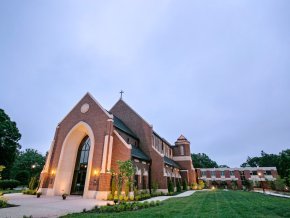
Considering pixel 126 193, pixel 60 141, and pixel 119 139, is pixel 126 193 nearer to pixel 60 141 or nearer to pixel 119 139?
pixel 119 139

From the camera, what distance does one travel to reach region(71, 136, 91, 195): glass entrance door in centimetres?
2159

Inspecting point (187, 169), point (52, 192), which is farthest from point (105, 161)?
point (187, 169)

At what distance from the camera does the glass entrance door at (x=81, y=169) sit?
2159 cm

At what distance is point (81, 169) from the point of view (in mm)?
22391

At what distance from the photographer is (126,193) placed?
17.0 m

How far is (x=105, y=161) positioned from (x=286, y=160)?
56.9 meters

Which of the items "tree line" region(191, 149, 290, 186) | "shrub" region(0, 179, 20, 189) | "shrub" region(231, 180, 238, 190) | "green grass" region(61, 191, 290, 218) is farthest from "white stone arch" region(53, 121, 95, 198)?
"tree line" region(191, 149, 290, 186)

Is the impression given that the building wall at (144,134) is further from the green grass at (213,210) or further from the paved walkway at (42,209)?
the paved walkway at (42,209)

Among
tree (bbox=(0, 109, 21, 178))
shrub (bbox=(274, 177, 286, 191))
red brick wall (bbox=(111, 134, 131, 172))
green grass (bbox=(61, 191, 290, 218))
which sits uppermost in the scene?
tree (bbox=(0, 109, 21, 178))

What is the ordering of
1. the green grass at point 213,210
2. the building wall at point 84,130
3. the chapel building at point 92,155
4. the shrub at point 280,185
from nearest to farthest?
the green grass at point 213,210, the chapel building at point 92,155, the building wall at point 84,130, the shrub at point 280,185

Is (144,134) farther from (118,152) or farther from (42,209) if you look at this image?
(42,209)

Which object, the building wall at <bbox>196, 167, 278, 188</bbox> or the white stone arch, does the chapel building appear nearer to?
the white stone arch

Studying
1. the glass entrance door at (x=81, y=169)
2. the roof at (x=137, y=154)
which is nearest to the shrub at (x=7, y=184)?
the glass entrance door at (x=81, y=169)

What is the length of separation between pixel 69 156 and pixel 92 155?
195 inches
